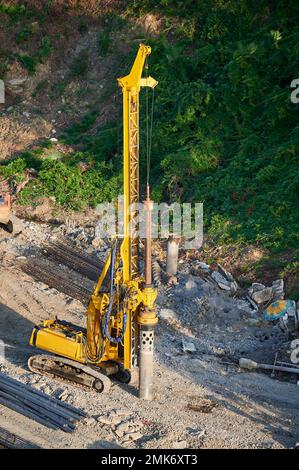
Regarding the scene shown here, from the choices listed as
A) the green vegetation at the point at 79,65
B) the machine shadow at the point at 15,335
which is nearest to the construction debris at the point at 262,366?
the machine shadow at the point at 15,335

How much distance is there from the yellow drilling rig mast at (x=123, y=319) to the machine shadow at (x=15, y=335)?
1061mm

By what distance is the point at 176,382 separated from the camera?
20.3m

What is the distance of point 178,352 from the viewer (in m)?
22.2

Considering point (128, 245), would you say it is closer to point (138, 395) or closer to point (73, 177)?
point (138, 395)

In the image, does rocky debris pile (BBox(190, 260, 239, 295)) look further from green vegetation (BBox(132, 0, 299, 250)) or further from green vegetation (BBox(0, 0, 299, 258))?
green vegetation (BBox(132, 0, 299, 250))

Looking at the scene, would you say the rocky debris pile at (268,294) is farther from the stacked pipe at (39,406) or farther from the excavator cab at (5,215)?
the excavator cab at (5,215)

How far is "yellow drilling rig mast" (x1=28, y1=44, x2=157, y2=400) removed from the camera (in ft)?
62.4

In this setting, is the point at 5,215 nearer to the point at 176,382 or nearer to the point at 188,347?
the point at 188,347

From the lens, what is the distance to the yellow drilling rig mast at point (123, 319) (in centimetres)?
1903

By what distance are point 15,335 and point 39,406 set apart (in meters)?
4.70

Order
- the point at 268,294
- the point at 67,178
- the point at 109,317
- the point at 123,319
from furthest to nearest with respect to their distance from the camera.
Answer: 1. the point at 67,178
2. the point at 268,294
3. the point at 109,317
4. the point at 123,319

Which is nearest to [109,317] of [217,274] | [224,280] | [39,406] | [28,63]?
[39,406]

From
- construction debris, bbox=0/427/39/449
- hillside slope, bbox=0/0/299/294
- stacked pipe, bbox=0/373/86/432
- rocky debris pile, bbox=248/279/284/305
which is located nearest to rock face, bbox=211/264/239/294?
rocky debris pile, bbox=248/279/284/305

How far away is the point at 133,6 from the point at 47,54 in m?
4.58
